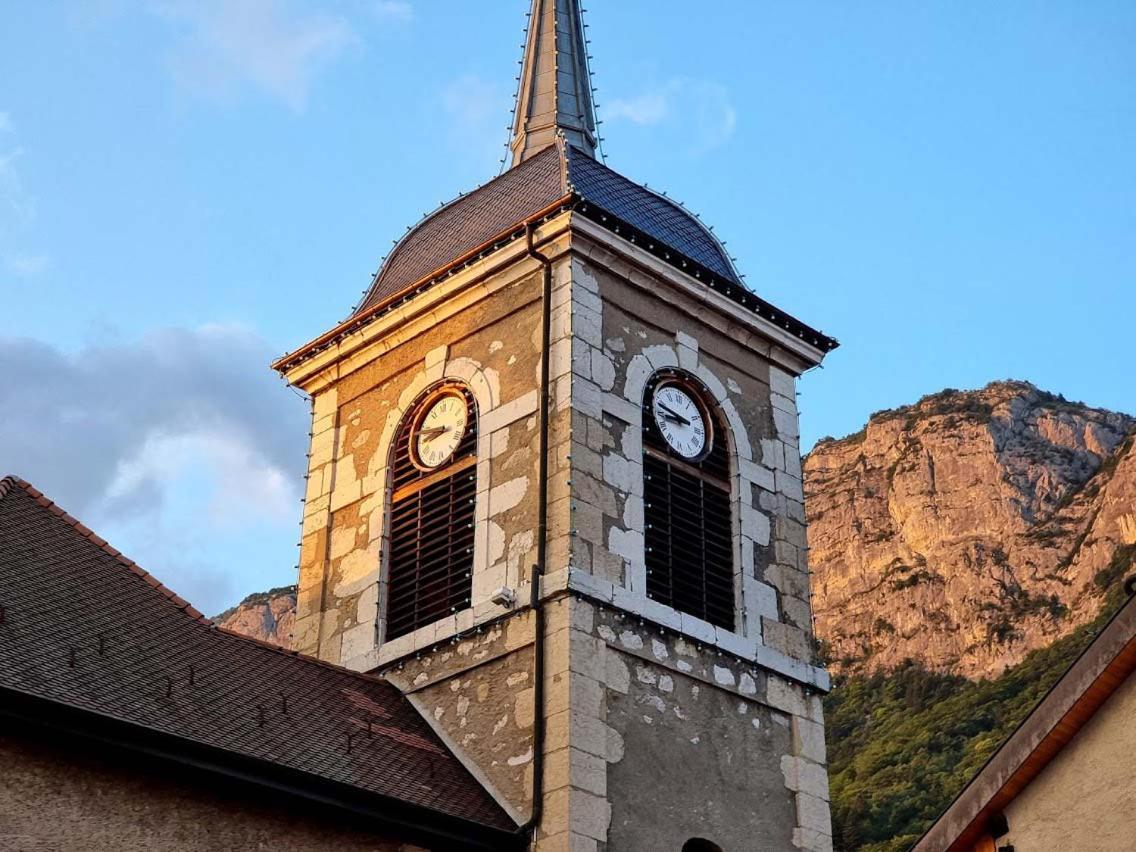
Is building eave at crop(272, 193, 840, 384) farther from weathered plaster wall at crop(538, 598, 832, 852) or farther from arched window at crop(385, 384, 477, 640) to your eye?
weathered plaster wall at crop(538, 598, 832, 852)

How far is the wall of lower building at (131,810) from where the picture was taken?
13047mm

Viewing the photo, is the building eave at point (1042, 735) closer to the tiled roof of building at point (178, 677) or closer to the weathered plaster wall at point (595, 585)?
the weathered plaster wall at point (595, 585)

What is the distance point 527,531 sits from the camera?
17938mm

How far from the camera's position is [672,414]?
1948 centimetres

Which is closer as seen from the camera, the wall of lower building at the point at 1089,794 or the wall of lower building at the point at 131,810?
the wall of lower building at the point at 1089,794

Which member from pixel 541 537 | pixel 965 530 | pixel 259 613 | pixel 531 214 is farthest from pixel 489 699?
pixel 965 530

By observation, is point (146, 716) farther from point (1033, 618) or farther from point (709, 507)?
point (1033, 618)

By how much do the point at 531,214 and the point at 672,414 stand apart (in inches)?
103

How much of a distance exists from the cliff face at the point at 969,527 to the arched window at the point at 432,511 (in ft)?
189

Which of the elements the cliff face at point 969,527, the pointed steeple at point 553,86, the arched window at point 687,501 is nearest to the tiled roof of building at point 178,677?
the arched window at point 687,501

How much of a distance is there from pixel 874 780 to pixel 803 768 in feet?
130

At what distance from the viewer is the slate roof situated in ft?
66.7

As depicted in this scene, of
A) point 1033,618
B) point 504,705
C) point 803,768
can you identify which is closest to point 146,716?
point 504,705

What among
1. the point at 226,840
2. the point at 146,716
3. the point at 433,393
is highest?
the point at 433,393
